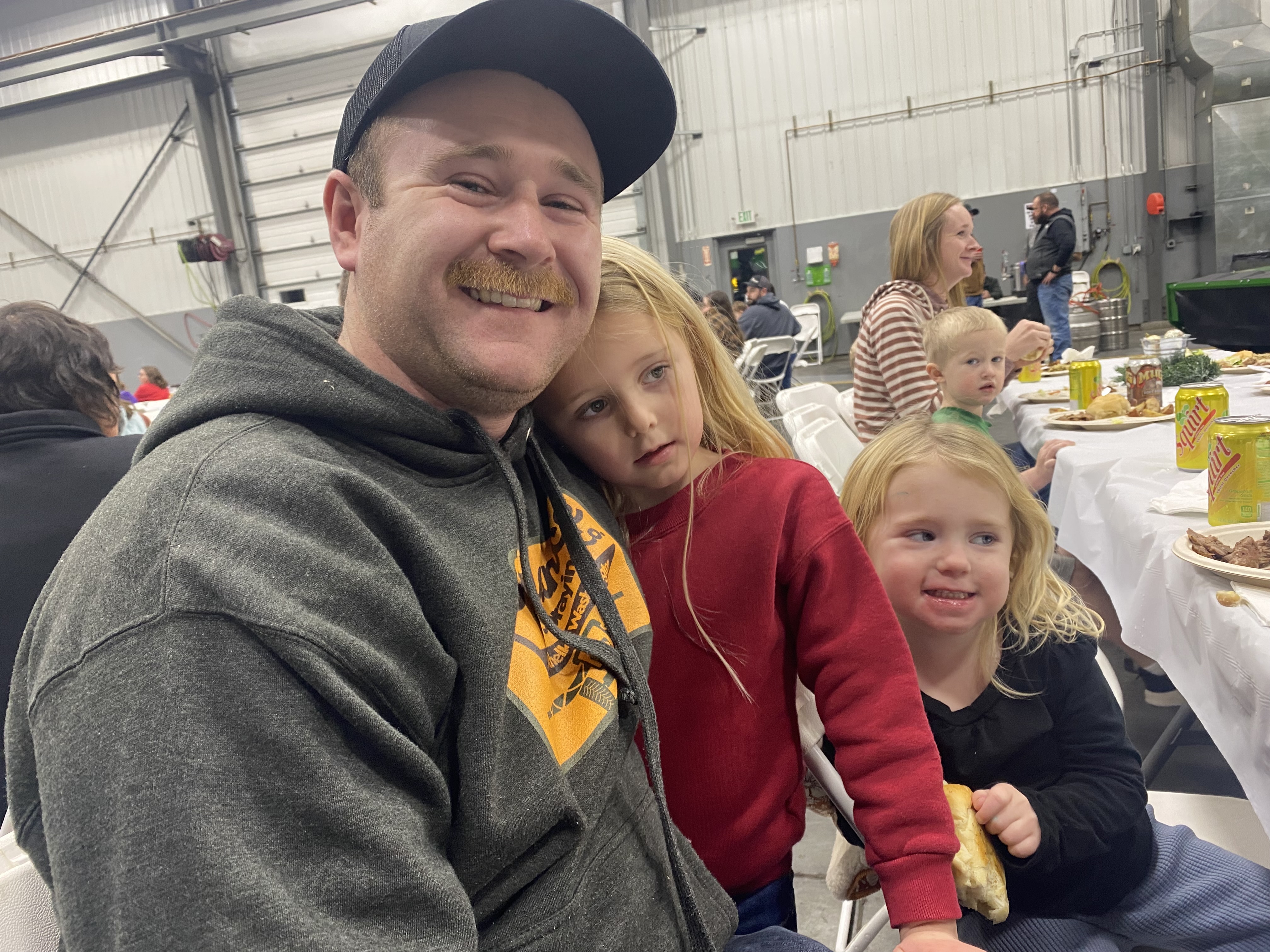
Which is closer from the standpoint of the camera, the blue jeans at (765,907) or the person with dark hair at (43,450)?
the blue jeans at (765,907)

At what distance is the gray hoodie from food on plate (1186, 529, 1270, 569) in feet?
3.13

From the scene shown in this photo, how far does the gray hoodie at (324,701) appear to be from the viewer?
471 mm

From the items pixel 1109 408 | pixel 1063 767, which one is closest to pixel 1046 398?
pixel 1109 408

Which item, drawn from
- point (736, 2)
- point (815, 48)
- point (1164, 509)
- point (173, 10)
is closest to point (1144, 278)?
point (815, 48)

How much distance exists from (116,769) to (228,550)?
0.46 ft

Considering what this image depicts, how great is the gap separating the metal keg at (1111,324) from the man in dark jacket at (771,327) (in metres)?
3.18

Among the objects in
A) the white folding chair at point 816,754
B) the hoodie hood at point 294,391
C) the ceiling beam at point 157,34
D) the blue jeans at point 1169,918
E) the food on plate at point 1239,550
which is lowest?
the blue jeans at point 1169,918

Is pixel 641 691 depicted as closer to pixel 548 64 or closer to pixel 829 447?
pixel 548 64

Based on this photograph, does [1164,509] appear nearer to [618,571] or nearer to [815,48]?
[618,571]

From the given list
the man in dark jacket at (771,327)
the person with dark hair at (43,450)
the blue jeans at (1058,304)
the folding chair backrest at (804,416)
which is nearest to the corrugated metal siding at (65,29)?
the man in dark jacket at (771,327)

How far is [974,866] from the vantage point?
0.96m

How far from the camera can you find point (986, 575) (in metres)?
1.21

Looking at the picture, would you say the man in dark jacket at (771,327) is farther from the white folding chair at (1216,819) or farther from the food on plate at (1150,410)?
the white folding chair at (1216,819)

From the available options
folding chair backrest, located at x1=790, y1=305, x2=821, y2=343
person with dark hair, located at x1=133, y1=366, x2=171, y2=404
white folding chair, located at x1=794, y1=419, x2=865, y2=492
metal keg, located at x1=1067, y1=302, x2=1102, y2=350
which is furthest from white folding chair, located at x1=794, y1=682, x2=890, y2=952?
folding chair backrest, located at x1=790, y1=305, x2=821, y2=343
